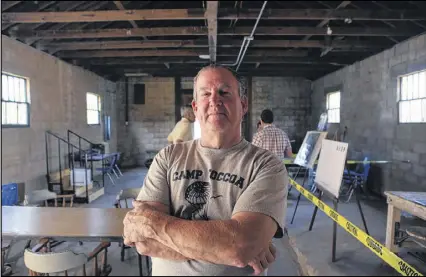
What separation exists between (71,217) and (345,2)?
391cm

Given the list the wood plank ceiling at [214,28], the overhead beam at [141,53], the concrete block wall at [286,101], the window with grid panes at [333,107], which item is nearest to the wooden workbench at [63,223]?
the wood plank ceiling at [214,28]

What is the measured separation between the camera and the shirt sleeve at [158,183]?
3.79ft

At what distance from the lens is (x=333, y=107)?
Answer: 8.23 meters

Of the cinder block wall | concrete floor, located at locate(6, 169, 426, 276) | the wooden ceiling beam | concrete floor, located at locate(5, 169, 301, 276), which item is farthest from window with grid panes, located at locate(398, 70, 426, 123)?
the cinder block wall

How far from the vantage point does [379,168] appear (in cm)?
571

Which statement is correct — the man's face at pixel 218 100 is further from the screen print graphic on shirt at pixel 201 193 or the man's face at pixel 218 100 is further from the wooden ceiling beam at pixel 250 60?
the wooden ceiling beam at pixel 250 60

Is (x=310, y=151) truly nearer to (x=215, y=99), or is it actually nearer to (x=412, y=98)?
Answer: (x=412, y=98)

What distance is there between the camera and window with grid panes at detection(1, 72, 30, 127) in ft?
15.0

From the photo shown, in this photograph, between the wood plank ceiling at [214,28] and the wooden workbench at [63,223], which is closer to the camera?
the wooden workbench at [63,223]

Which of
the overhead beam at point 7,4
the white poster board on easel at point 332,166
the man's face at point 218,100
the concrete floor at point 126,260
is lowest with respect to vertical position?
the concrete floor at point 126,260

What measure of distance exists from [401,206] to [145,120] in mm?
8308

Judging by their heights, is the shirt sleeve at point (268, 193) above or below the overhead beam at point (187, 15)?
below

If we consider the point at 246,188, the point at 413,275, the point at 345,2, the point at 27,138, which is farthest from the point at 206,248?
the point at 27,138

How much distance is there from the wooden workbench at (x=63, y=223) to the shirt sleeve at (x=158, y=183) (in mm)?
1022
